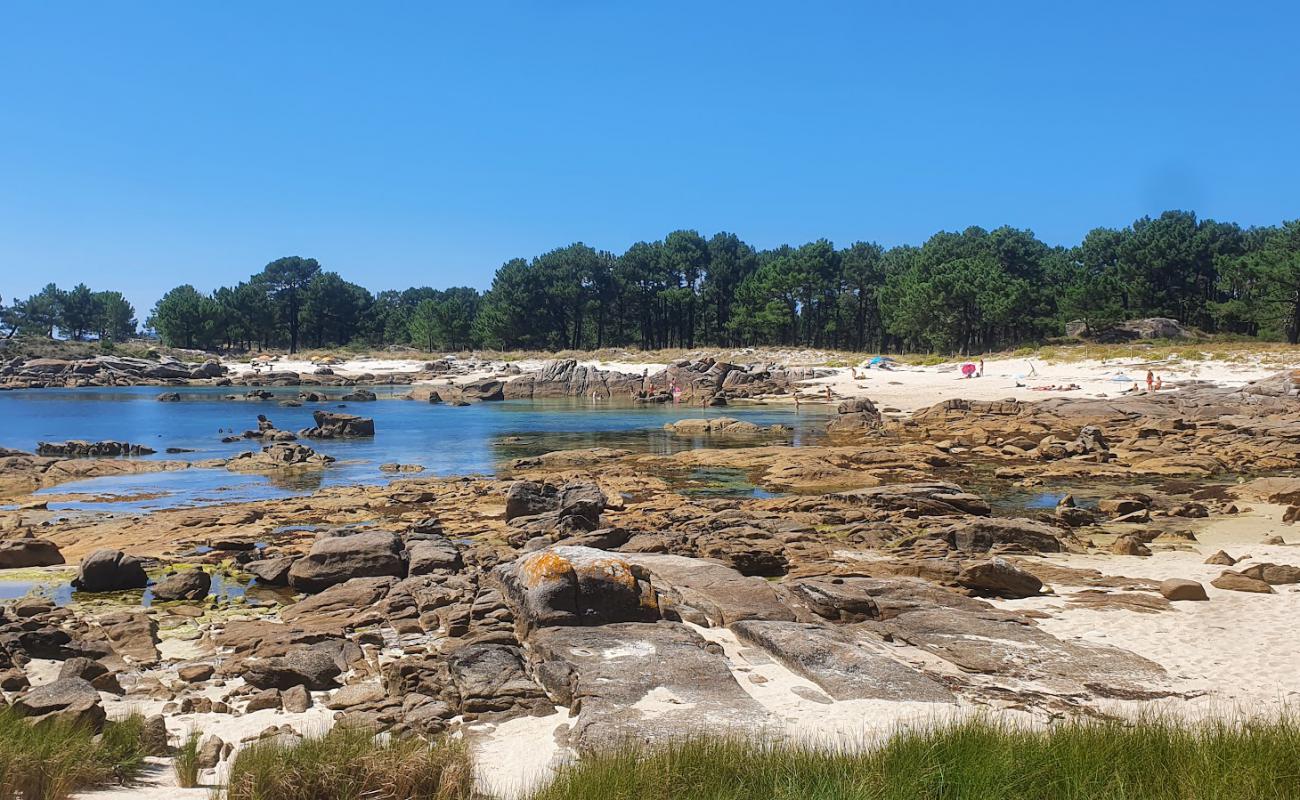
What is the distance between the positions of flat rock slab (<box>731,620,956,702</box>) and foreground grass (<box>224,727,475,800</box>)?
12.6 ft

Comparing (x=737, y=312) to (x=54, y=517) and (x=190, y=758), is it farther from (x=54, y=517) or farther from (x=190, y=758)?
(x=190, y=758)

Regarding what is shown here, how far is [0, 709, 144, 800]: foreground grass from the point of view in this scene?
574cm

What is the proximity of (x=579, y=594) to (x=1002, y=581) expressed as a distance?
6.43 m

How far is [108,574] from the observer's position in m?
13.6

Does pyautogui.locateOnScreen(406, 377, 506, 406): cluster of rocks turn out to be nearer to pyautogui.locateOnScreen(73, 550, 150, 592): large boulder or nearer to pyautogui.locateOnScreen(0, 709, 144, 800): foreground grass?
pyautogui.locateOnScreen(73, 550, 150, 592): large boulder

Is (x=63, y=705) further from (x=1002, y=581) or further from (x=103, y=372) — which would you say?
(x=103, y=372)

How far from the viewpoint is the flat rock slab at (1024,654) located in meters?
8.73

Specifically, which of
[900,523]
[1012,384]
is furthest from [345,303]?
[900,523]

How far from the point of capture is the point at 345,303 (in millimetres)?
138750

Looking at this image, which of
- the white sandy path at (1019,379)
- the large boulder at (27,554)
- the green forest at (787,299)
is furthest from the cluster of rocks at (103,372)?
the large boulder at (27,554)

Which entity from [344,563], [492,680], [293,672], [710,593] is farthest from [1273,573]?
[344,563]

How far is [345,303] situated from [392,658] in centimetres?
13833

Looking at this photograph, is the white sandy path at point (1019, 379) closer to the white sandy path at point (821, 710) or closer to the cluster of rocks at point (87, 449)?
the cluster of rocks at point (87, 449)

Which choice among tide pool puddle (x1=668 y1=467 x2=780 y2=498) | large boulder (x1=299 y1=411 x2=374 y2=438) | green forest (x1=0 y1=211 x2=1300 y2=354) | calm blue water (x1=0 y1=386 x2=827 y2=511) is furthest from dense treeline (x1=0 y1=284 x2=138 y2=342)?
tide pool puddle (x1=668 y1=467 x2=780 y2=498)
